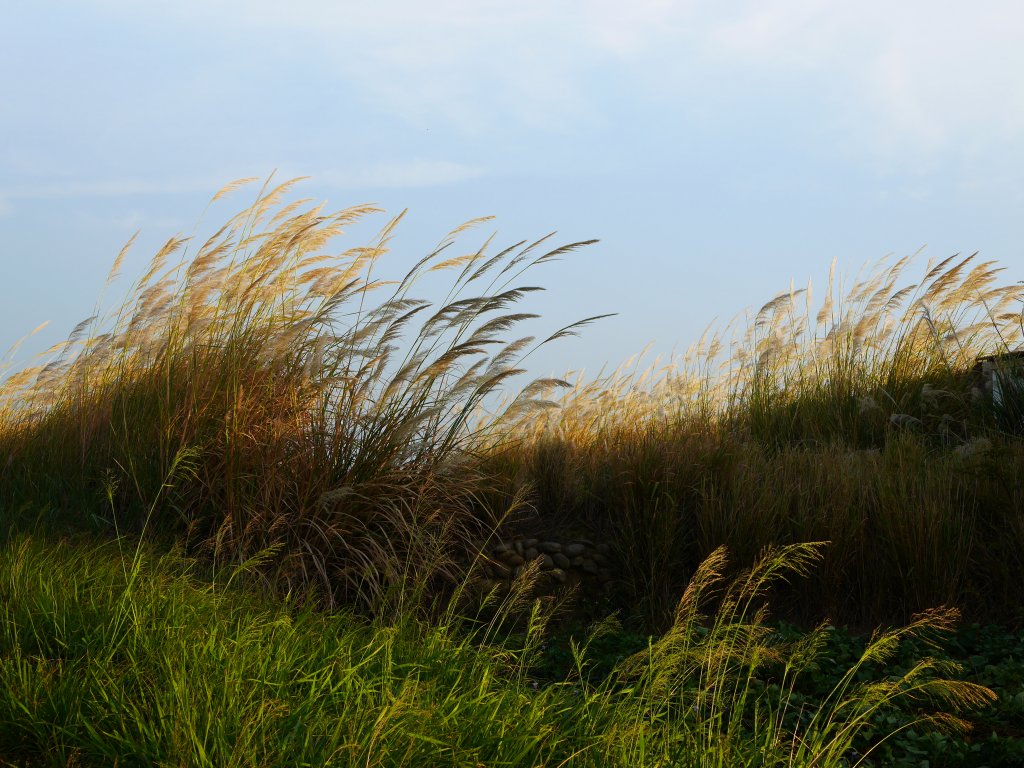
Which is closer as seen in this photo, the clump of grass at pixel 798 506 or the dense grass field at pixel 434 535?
the dense grass field at pixel 434 535

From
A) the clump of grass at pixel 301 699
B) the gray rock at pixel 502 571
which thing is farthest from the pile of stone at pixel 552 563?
the clump of grass at pixel 301 699

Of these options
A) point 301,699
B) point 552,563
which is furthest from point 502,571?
point 301,699

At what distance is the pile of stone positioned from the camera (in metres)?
4.96

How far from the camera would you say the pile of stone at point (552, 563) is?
4961mm

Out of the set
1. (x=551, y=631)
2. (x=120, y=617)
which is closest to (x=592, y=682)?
(x=551, y=631)

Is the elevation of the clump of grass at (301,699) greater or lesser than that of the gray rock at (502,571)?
lesser

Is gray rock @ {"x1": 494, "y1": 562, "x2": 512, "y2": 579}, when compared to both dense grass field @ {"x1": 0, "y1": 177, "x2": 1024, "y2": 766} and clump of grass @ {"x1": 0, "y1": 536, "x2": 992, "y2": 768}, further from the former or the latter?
clump of grass @ {"x1": 0, "y1": 536, "x2": 992, "y2": 768}

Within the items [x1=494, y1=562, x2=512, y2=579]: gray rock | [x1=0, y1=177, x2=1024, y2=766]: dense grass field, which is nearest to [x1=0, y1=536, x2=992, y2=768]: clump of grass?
[x1=0, y1=177, x2=1024, y2=766]: dense grass field

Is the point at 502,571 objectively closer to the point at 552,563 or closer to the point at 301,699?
the point at 552,563

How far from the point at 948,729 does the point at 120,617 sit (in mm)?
2905

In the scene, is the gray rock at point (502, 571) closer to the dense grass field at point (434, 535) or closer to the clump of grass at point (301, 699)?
the dense grass field at point (434, 535)

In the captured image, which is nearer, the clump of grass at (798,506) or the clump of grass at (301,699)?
the clump of grass at (301,699)

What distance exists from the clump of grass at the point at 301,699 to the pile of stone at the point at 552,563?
5.05 ft

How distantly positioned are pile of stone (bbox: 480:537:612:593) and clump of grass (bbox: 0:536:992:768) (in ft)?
5.05
